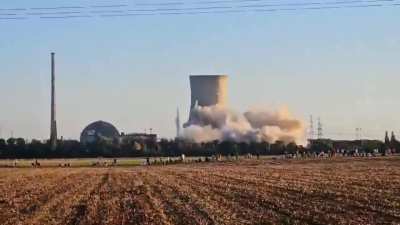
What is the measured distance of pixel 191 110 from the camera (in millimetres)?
163750

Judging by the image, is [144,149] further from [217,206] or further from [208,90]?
[217,206]

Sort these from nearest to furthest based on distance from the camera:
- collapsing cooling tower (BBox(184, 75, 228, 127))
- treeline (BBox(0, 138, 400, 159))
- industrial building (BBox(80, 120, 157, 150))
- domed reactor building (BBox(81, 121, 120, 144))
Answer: collapsing cooling tower (BBox(184, 75, 228, 127))
treeline (BBox(0, 138, 400, 159))
industrial building (BBox(80, 120, 157, 150))
domed reactor building (BBox(81, 121, 120, 144))

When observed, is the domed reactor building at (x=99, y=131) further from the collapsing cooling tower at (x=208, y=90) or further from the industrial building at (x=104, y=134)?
the collapsing cooling tower at (x=208, y=90)

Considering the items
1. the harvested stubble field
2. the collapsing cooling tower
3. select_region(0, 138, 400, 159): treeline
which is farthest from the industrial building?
the harvested stubble field

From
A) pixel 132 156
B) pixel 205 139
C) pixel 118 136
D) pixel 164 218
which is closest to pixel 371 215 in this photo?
pixel 164 218

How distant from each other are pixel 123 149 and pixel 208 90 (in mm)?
21982

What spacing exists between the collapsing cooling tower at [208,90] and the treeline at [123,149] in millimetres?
9503

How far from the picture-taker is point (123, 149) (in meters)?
162

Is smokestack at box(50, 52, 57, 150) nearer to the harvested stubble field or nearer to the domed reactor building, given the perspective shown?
the domed reactor building

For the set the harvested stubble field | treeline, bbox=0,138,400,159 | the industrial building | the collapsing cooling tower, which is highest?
the collapsing cooling tower

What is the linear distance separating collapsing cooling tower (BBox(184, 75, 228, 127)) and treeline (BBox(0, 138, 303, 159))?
950 cm

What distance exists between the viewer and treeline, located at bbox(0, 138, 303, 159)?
15800 centimetres

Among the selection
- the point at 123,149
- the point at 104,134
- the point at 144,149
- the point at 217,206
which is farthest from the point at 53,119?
the point at 217,206

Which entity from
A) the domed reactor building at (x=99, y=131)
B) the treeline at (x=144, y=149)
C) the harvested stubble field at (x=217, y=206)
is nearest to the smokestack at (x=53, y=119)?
the treeline at (x=144, y=149)
